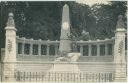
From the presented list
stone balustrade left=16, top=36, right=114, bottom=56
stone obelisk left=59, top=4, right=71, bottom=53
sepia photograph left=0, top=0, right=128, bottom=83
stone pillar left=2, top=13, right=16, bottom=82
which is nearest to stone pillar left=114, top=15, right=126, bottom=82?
sepia photograph left=0, top=0, right=128, bottom=83

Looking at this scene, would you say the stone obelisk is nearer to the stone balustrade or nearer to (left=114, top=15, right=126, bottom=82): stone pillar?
the stone balustrade

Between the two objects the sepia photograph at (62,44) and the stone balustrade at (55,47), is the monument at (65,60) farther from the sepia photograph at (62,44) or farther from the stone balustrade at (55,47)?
the stone balustrade at (55,47)

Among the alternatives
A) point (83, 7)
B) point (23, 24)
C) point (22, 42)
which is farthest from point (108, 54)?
point (83, 7)

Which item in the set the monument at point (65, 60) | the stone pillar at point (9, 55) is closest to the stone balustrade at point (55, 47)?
the monument at point (65, 60)

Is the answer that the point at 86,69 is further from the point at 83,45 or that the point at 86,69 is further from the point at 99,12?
the point at 99,12

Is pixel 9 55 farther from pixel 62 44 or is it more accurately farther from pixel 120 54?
pixel 120 54

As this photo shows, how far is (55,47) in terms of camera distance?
29.9 meters

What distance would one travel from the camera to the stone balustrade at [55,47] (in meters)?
27.7

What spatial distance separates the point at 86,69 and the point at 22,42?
5664mm

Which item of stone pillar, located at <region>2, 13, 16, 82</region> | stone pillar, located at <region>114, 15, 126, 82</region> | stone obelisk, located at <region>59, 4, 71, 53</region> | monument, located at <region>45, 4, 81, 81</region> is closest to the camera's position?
stone pillar, located at <region>2, 13, 16, 82</region>

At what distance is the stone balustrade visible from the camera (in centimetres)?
2772

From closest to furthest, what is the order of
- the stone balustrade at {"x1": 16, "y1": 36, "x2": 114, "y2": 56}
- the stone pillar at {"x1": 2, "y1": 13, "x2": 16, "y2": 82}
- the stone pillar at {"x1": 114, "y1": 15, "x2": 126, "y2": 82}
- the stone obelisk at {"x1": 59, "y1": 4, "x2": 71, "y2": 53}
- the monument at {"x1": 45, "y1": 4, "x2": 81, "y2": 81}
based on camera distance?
1. the stone pillar at {"x1": 2, "y1": 13, "x2": 16, "y2": 82}
2. the stone pillar at {"x1": 114, "y1": 15, "x2": 126, "y2": 82}
3. the monument at {"x1": 45, "y1": 4, "x2": 81, "y2": 81}
4. the stone obelisk at {"x1": 59, "y1": 4, "x2": 71, "y2": 53}
5. the stone balustrade at {"x1": 16, "y1": 36, "x2": 114, "y2": 56}

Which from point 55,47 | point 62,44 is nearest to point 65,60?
point 62,44

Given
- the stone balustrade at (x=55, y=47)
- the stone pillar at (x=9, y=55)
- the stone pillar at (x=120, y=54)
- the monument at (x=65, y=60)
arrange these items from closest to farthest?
the stone pillar at (x=9, y=55) < the stone pillar at (x=120, y=54) < the monument at (x=65, y=60) < the stone balustrade at (x=55, y=47)
